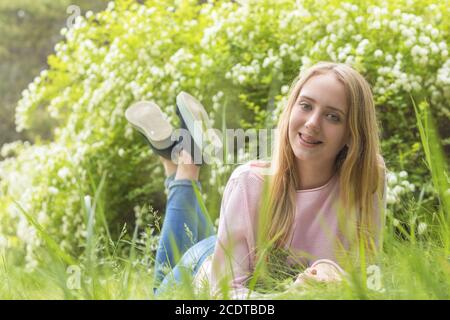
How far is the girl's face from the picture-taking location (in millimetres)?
1950

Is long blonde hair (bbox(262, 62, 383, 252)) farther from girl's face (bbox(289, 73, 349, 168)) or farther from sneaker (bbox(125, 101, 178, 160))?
sneaker (bbox(125, 101, 178, 160))

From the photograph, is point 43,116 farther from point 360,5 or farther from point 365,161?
point 365,161

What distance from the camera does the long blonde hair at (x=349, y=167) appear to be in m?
1.98

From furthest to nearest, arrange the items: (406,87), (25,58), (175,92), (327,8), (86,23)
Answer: (25,58) → (86,23) → (175,92) → (327,8) → (406,87)

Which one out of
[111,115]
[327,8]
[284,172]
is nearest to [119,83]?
[111,115]

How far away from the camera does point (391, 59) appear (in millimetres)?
3465

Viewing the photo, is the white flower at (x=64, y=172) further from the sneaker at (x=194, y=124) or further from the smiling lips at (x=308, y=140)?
the smiling lips at (x=308, y=140)

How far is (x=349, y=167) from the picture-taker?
2004 mm

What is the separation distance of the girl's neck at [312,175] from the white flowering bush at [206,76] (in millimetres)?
1098

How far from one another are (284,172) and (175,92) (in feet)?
7.11

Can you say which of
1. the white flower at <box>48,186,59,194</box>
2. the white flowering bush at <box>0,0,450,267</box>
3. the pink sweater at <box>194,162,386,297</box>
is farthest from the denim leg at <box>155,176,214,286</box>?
the white flower at <box>48,186,59,194</box>

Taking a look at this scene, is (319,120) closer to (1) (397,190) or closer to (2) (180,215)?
(2) (180,215)

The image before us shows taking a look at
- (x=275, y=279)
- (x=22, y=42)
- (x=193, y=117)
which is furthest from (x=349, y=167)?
(x=22, y=42)

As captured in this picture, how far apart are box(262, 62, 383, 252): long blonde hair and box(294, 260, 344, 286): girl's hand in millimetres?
306
